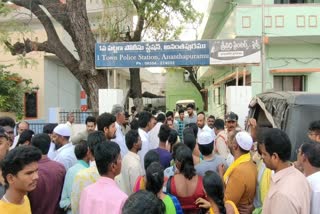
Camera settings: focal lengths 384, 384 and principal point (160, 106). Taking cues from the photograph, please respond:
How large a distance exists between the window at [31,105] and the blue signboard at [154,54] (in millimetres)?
9095

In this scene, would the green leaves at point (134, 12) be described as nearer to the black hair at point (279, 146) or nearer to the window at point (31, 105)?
the window at point (31, 105)

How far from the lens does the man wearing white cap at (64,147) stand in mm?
4594

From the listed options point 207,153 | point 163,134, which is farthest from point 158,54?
point 207,153

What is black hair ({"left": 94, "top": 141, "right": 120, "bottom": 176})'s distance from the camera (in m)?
2.90

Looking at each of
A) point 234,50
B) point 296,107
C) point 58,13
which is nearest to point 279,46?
point 234,50

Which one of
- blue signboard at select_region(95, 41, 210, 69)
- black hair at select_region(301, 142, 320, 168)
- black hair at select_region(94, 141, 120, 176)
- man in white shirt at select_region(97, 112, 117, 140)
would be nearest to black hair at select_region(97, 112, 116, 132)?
man in white shirt at select_region(97, 112, 117, 140)

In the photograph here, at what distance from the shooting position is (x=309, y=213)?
107 inches

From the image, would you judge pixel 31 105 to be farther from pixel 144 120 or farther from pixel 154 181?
pixel 154 181

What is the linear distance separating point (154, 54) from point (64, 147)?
19.8 feet

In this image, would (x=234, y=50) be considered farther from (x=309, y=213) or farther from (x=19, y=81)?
(x=19, y=81)

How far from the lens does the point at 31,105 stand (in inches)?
733

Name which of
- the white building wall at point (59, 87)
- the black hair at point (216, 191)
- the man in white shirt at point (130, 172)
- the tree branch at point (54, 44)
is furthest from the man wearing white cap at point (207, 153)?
the white building wall at point (59, 87)

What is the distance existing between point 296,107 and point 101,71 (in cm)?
724

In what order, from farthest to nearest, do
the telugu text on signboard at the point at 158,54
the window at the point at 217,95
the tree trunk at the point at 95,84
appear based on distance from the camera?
the window at the point at 217,95, the tree trunk at the point at 95,84, the telugu text on signboard at the point at 158,54
